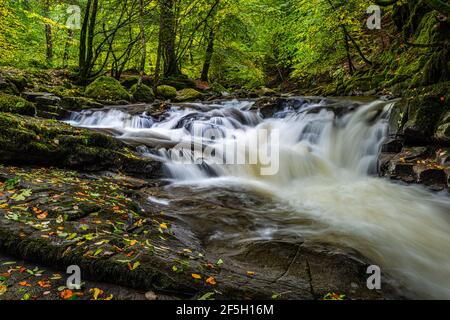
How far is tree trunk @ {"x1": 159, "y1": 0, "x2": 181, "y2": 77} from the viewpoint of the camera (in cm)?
1280

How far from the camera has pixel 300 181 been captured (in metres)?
Answer: 7.17

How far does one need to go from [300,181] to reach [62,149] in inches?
194

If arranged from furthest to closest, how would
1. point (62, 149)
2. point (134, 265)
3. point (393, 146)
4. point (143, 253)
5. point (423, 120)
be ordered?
1. point (393, 146)
2. point (423, 120)
3. point (62, 149)
4. point (143, 253)
5. point (134, 265)

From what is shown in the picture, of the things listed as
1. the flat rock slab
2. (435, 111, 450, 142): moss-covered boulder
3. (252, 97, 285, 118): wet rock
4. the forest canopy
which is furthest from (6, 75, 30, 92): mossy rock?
(435, 111, 450, 142): moss-covered boulder

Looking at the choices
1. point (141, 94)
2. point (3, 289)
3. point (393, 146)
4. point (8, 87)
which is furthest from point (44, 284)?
point (141, 94)

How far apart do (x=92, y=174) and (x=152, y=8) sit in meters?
9.46

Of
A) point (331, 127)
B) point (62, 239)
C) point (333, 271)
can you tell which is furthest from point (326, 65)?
point (62, 239)

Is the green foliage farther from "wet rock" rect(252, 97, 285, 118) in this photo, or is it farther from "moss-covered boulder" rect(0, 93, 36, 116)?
"moss-covered boulder" rect(0, 93, 36, 116)

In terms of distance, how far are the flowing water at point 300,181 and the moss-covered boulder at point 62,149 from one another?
881 millimetres

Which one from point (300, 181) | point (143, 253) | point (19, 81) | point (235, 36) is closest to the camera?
point (143, 253)

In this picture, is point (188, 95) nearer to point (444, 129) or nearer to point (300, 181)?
point (300, 181)

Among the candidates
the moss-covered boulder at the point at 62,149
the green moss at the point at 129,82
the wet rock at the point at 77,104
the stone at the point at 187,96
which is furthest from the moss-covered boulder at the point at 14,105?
the green moss at the point at 129,82

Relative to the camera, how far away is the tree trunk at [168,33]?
42.0 feet

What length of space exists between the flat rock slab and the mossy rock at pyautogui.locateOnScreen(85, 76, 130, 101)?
883cm
